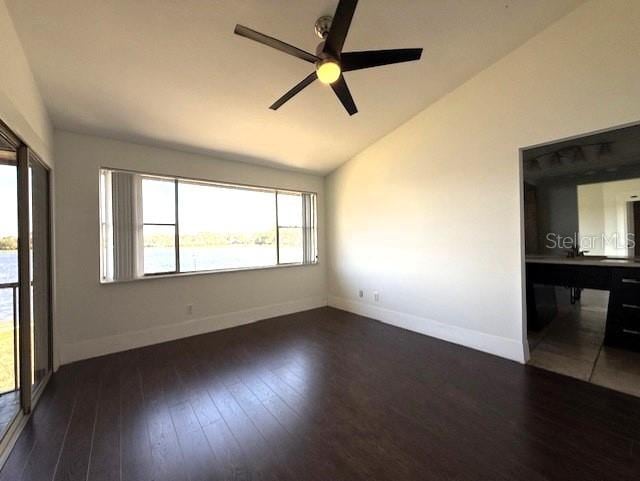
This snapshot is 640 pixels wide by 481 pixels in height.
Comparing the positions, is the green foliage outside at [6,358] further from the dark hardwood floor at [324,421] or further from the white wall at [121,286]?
the white wall at [121,286]

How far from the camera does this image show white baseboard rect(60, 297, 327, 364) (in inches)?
118

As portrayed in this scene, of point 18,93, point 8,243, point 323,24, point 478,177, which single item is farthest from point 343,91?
point 8,243

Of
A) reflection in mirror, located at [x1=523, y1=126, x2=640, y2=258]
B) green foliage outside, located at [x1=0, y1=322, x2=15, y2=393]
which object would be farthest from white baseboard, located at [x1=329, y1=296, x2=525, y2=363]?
green foliage outside, located at [x1=0, y1=322, x2=15, y2=393]

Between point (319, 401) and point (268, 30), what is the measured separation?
9.98 feet

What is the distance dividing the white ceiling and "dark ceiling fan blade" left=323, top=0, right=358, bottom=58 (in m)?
0.58

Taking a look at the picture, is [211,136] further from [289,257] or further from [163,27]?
[289,257]

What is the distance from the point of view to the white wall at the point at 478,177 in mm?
2348

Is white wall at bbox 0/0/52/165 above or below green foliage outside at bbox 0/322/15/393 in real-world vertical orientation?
above

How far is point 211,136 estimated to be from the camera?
11.2ft

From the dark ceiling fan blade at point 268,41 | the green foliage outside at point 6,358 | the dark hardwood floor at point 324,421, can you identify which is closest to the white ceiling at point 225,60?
the dark ceiling fan blade at point 268,41

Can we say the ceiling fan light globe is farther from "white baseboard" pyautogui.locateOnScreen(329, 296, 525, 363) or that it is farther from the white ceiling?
"white baseboard" pyautogui.locateOnScreen(329, 296, 525, 363)

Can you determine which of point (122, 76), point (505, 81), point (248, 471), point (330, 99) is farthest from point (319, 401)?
point (505, 81)

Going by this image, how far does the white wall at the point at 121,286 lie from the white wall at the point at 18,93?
65 centimetres

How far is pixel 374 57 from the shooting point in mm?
1843
